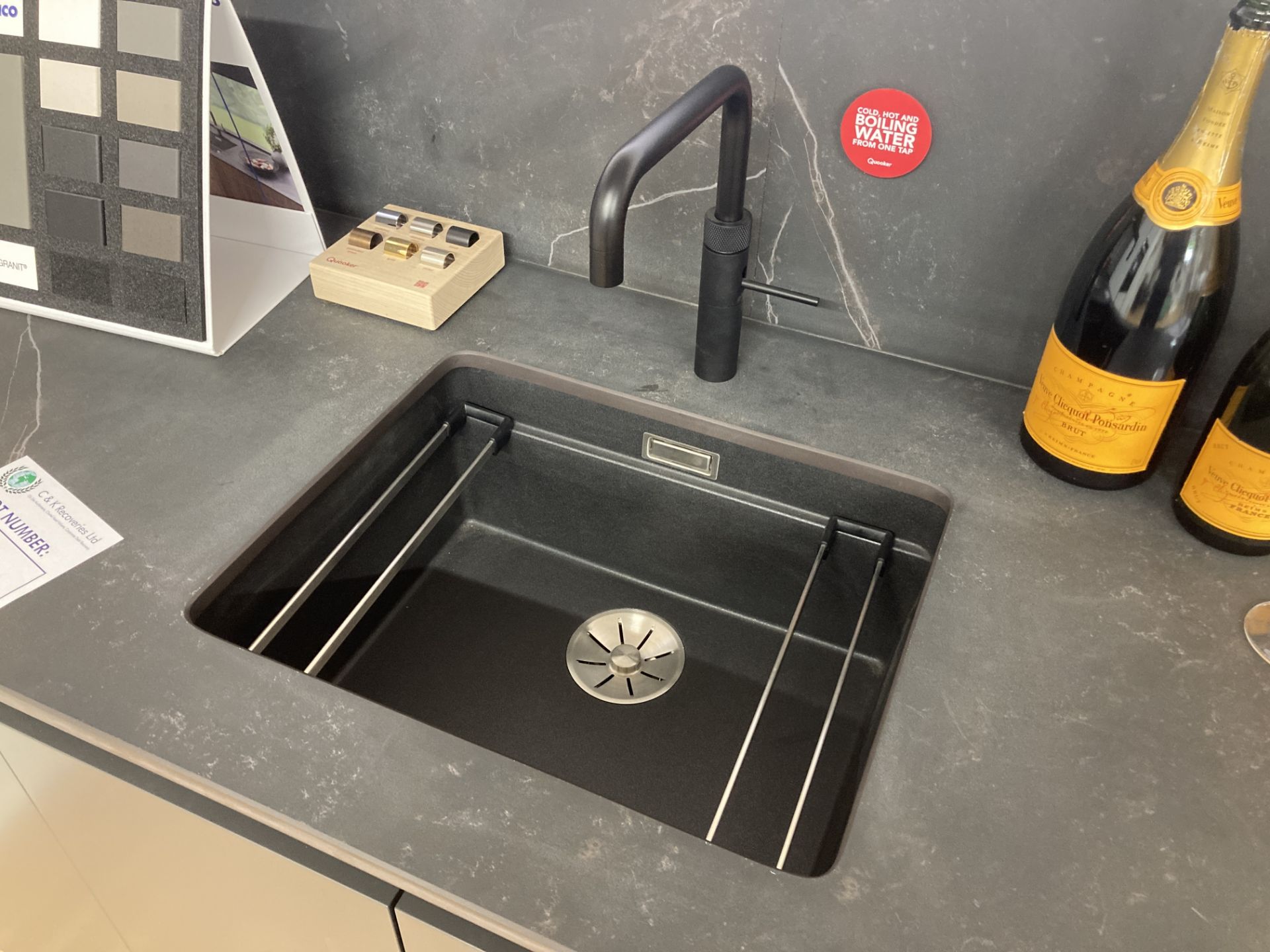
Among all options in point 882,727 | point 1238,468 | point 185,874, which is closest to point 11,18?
point 185,874

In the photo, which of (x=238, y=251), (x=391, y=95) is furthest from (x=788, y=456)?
(x=238, y=251)

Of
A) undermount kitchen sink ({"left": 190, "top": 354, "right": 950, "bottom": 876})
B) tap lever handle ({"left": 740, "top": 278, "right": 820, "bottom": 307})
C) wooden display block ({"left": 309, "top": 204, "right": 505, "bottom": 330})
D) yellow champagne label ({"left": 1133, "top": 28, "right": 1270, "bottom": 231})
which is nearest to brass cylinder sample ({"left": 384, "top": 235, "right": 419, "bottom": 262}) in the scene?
wooden display block ({"left": 309, "top": 204, "right": 505, "bottom": 330})

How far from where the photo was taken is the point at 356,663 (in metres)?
0.92

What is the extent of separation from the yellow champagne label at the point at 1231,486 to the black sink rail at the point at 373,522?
2.01ft

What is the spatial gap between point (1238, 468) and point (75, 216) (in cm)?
101

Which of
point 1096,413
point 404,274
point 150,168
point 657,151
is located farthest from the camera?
point 404,274

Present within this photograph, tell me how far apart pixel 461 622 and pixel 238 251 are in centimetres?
50

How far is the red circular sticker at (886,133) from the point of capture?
78 centimetres

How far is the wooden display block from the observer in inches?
37.0

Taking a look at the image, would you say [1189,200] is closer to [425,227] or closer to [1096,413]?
[1096,413]

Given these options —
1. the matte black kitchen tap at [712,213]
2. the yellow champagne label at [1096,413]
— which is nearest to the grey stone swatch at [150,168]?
the matte black kitchen tap at [712,213]

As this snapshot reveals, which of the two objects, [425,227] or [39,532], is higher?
[425,227]

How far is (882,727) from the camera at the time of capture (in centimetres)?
62

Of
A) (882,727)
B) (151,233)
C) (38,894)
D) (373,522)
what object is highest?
(151,233)
